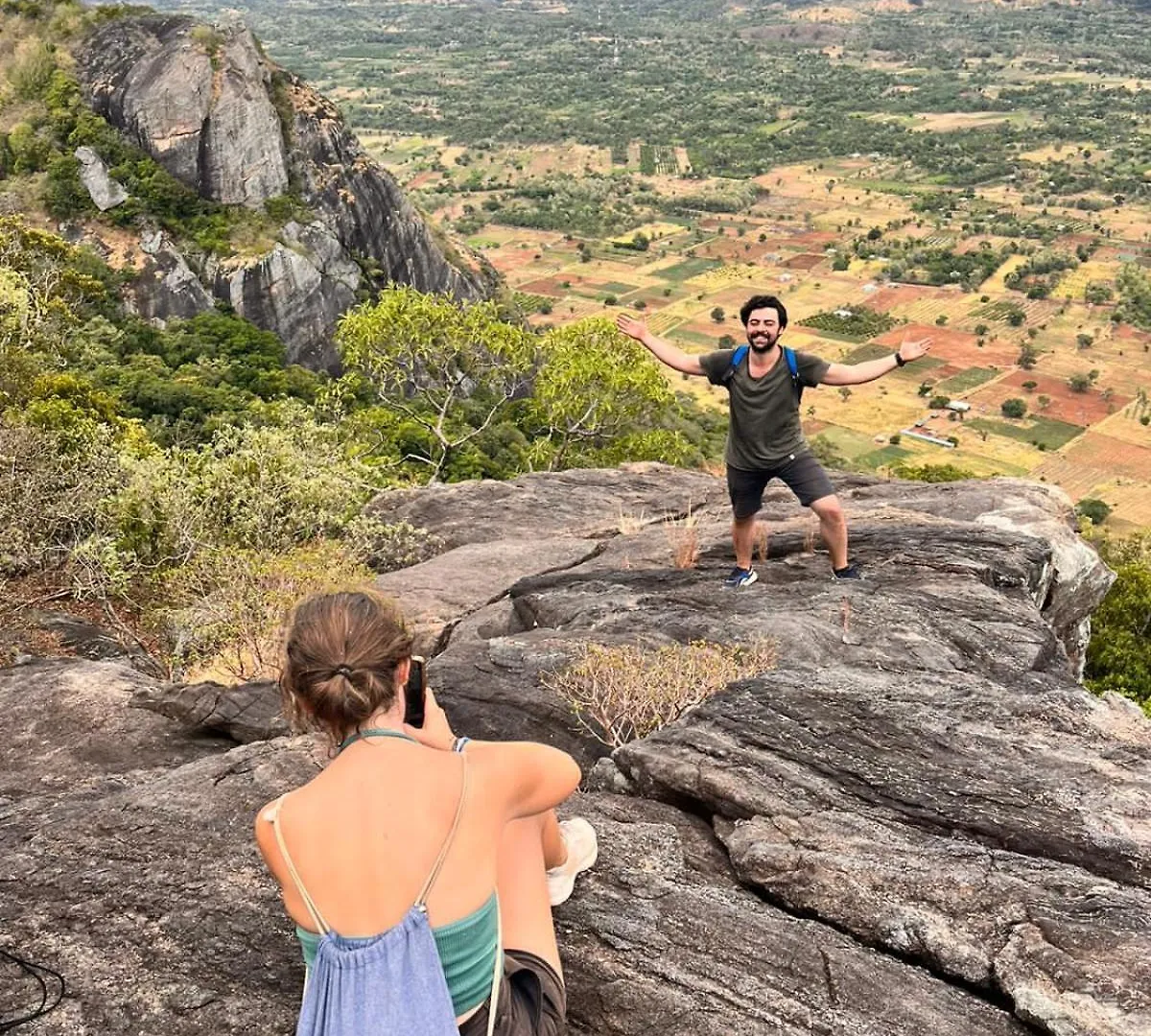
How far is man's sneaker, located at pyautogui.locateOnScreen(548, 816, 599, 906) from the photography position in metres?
4.89

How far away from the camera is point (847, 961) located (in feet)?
15.4

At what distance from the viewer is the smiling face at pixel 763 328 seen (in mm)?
8156

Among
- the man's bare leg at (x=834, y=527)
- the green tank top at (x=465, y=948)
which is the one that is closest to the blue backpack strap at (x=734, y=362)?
the man's bare leg at (x=834, y=527)

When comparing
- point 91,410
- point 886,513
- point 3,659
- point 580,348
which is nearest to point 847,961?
point 886,513

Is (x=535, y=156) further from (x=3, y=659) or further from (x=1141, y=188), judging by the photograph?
(x=3, y=659)

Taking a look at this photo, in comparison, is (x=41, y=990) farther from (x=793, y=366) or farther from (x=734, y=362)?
(x=793, y=366)

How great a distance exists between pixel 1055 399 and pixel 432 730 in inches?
3432

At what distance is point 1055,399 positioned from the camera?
81.0m

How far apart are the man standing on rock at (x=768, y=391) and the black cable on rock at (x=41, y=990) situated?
620 centimetres

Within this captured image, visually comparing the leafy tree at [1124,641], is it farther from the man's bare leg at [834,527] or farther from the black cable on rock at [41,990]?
the black cable on rock at [41,990]

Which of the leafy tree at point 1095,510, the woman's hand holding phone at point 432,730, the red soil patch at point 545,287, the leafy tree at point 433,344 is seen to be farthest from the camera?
the red soil patch at point 545,287

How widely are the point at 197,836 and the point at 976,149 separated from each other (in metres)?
182

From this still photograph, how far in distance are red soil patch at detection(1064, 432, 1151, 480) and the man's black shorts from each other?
228 ft

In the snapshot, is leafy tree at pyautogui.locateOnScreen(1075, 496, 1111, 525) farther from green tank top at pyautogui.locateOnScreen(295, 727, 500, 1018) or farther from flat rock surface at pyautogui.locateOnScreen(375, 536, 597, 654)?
green tank top at pyautogui.locateOnScreen(295, 727, 500, 1018)
